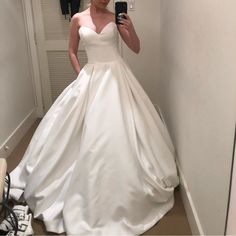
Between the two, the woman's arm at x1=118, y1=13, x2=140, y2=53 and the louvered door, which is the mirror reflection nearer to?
the woman's arm at x1=118, y1=13, x2=140, y2=53

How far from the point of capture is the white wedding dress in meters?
1.76

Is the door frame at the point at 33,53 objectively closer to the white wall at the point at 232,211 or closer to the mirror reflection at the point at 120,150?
the mirror reflection at the point at 120,150

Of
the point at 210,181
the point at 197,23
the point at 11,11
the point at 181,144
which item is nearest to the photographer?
the point at 210,181

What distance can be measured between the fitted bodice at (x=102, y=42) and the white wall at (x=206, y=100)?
41 cm

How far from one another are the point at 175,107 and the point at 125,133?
1.63ft

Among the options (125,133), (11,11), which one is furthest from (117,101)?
(11,11)

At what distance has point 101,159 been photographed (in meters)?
1.79

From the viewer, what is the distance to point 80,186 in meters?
1.80

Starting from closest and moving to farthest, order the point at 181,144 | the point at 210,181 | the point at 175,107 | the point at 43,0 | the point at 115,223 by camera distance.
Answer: the point at 210,181 < the point at 115,223 < the point at 181,144 < the point at 175,107 < the point at 43,0

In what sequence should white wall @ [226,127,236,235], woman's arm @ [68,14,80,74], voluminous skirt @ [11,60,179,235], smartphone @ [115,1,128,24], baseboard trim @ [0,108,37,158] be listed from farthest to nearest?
baseboard trim @ [0,108,37,158], woman's arm @ [68,14,80,74], smartphone @ [115,1,128,24], voluminous skirt @ [11,60,179,235], white wall @ [226,127,236,235]

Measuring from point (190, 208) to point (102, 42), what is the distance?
3.69 feet

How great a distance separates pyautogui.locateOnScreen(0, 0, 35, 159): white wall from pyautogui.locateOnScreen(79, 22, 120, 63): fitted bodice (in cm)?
98

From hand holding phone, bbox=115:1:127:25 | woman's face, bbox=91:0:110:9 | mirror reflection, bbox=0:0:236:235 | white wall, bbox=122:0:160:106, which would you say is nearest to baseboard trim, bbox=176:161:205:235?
mirror reflection, bbox=0:0:236:235

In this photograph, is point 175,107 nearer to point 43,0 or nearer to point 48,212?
point 48,212
